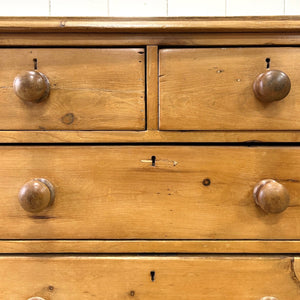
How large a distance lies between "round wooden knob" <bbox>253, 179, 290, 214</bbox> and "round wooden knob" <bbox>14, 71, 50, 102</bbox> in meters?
0.43

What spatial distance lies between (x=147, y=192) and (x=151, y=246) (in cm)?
10

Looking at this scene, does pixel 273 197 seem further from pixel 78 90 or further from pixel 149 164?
pixel 78 90

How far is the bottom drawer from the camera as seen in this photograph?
1.62 ft

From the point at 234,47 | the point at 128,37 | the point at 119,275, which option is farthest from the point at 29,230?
the point at 234,47

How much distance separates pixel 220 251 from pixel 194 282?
8 centimetres

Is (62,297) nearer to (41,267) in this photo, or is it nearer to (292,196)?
(41,267)

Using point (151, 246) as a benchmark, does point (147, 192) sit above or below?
above

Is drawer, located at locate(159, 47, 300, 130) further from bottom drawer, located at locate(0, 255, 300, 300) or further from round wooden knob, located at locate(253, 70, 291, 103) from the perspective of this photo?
bottom drawer, located at locate(0, 255, 300, 300)
